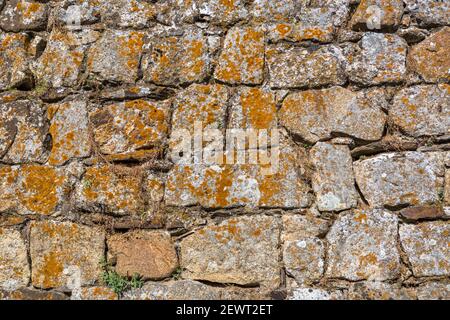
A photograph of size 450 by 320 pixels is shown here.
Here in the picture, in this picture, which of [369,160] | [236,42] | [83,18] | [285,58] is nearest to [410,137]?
[369,160]

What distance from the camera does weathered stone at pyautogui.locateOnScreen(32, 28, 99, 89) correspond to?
3.24m

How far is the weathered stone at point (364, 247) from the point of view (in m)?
2.87

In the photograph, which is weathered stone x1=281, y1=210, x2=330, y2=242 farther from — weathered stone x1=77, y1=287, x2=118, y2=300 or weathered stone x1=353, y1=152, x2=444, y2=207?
weathered stone x1=77, y1=287, x2=118, y2=300

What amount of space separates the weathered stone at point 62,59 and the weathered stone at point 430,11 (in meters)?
1.95

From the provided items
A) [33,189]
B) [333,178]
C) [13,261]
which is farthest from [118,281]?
[333,178]

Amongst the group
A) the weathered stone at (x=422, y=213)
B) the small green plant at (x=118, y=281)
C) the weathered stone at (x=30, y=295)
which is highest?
the weathered stone at (x=422, y=213)

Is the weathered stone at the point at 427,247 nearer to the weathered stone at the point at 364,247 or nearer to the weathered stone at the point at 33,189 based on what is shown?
the weathered stone at the point at 364,247

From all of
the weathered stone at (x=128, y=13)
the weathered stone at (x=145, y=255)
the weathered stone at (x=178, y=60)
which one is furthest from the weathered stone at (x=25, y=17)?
the weathered stone at (x=145, y=255)

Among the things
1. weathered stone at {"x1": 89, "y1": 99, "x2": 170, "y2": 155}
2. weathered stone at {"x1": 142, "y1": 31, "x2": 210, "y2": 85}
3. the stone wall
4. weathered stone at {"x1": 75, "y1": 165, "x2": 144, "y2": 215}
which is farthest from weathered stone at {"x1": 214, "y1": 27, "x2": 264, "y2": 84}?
weathered stone at {"x1": 75, "y1": 165, "x2": 144, "y2": 215}

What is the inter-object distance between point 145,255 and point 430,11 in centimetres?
222

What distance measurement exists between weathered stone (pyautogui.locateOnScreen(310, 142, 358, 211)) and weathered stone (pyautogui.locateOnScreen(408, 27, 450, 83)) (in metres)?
0.65

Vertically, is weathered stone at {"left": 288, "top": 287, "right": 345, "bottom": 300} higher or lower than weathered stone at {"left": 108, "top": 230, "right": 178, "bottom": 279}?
lower

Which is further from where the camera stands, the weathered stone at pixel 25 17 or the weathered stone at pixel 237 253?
the weathered stone at pixel 25 17

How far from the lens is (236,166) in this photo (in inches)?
119
